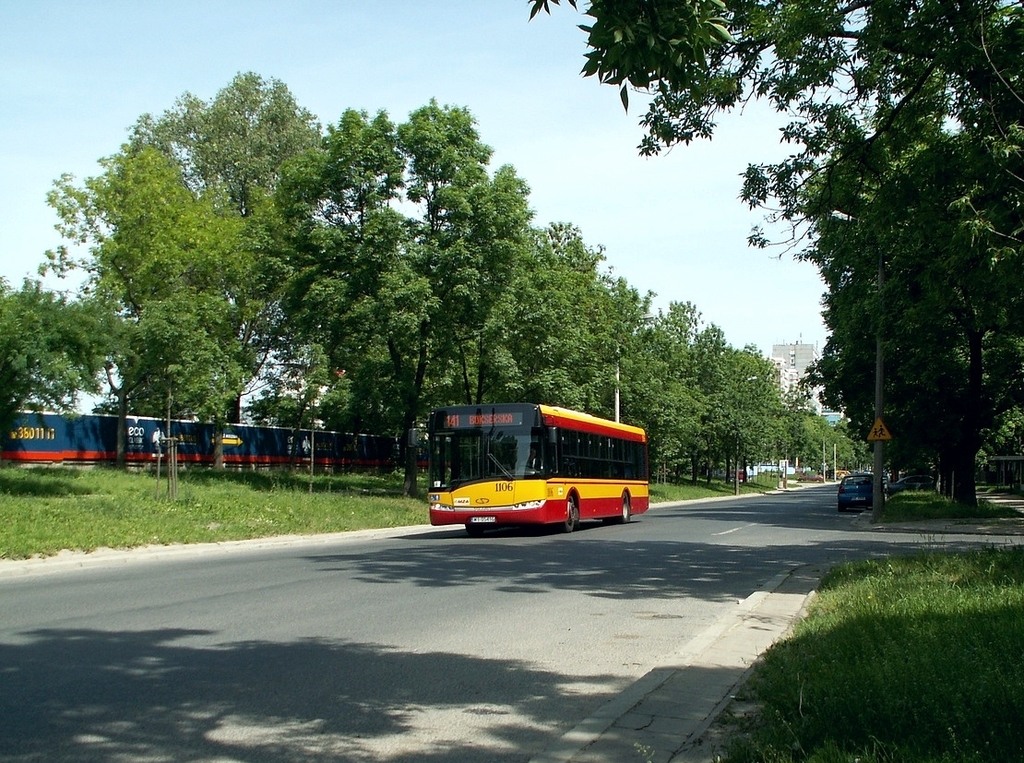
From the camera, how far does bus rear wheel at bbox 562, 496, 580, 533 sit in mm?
25109

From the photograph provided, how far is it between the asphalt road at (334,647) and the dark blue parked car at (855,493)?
26.8 meters

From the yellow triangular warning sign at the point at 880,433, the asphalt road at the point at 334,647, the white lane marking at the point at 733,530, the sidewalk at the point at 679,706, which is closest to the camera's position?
the sidewalk at the point at 679,706

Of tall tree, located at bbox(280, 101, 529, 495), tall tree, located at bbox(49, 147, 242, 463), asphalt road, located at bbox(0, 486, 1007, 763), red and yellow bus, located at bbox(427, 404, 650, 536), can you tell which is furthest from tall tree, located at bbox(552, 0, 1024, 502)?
tall tree, located at bbox(49, 147, 242, 463)

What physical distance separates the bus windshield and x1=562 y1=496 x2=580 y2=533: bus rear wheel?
2.20 m

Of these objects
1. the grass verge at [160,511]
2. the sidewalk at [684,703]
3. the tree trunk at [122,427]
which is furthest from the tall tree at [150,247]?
the sidewalk at [684,703]

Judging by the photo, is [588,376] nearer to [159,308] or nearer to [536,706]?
[159,308]

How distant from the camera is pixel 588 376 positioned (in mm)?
41031

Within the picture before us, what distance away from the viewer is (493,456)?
23281 mm

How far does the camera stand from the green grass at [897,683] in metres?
4.98

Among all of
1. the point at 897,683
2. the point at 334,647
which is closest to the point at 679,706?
the point at 897,683

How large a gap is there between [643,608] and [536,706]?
16.7ft

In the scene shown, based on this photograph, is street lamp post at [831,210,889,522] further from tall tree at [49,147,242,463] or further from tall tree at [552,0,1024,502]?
tall tree at [49,147,242,463]

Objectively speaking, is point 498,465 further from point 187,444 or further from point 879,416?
point 187,444

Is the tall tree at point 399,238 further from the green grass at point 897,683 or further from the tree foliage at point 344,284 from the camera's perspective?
the green grass at point 897,683
